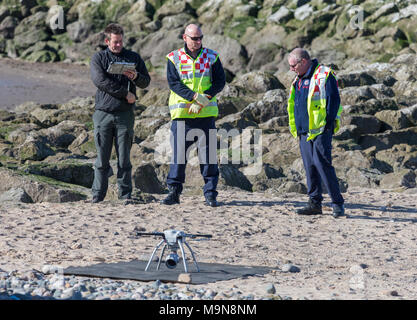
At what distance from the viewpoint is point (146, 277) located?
6.24 m

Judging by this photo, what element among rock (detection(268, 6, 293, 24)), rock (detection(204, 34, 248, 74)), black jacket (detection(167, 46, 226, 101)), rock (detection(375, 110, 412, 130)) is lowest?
black jacket (detection(167, 46, 226, 101))

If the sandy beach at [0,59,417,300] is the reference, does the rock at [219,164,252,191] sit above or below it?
above

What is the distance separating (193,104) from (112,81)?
0.93m

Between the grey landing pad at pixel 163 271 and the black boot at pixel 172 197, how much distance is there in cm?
250

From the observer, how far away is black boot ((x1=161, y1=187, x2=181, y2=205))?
30.9 ft

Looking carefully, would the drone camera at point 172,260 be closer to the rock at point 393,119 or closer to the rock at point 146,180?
the rock at point 146,180

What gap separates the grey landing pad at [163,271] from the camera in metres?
Answer: 6.25

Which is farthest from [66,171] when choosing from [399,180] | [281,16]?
[281,16]

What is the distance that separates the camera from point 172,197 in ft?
31.0

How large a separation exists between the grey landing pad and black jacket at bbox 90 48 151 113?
9.22 feet

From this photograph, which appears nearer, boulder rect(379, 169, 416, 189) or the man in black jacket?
the man in black jacket

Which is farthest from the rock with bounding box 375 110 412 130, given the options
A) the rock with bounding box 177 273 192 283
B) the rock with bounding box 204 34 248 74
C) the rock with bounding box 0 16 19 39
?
the rock with bounding box 0 16 19 39

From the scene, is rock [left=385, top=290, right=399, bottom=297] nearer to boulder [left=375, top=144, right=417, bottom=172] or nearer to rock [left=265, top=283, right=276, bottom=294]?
rock [left=265, top=283, right=276, bottom=294]

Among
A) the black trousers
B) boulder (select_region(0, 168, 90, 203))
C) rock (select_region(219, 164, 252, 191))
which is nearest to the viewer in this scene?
the black trousers
